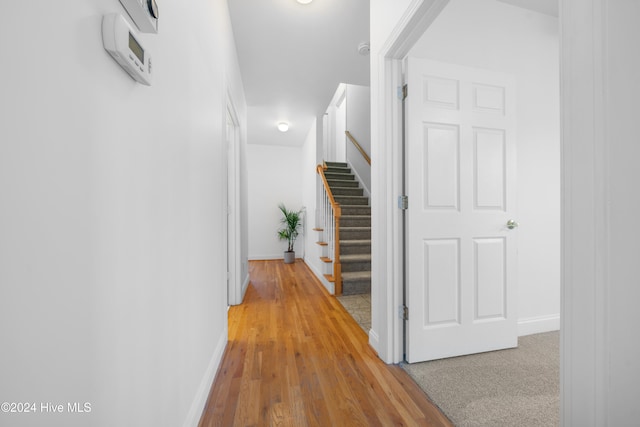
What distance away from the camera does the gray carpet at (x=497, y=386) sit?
125cm

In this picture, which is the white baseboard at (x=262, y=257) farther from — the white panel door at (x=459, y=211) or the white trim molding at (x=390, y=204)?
the white panel door at (x=459, y=211)

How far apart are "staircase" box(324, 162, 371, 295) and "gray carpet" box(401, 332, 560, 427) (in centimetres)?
155

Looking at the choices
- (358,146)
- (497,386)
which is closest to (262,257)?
(358,146)

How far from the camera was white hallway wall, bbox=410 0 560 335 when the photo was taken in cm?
204

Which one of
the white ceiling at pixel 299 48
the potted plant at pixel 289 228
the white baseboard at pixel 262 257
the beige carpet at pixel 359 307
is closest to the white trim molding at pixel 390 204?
the beige carpet at pixel 359 307

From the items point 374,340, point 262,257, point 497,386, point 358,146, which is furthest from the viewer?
point 262,257

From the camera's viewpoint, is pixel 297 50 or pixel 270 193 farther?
pixel 270 193

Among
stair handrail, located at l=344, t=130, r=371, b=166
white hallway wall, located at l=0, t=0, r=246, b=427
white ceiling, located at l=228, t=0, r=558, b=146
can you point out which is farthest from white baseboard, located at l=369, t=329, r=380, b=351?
stair handrail, located at l=344, t=130, r=371, b=166

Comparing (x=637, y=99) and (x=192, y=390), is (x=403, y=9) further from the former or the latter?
(x=192, y=390)

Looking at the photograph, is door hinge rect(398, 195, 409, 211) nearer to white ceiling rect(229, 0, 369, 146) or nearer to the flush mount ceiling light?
white ceiling rect(229, 0, 369, 146)

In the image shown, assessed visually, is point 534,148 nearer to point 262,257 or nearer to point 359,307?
point 359,307

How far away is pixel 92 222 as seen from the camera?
54cm

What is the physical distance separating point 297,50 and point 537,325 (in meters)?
3.34

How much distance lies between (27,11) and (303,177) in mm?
5661
